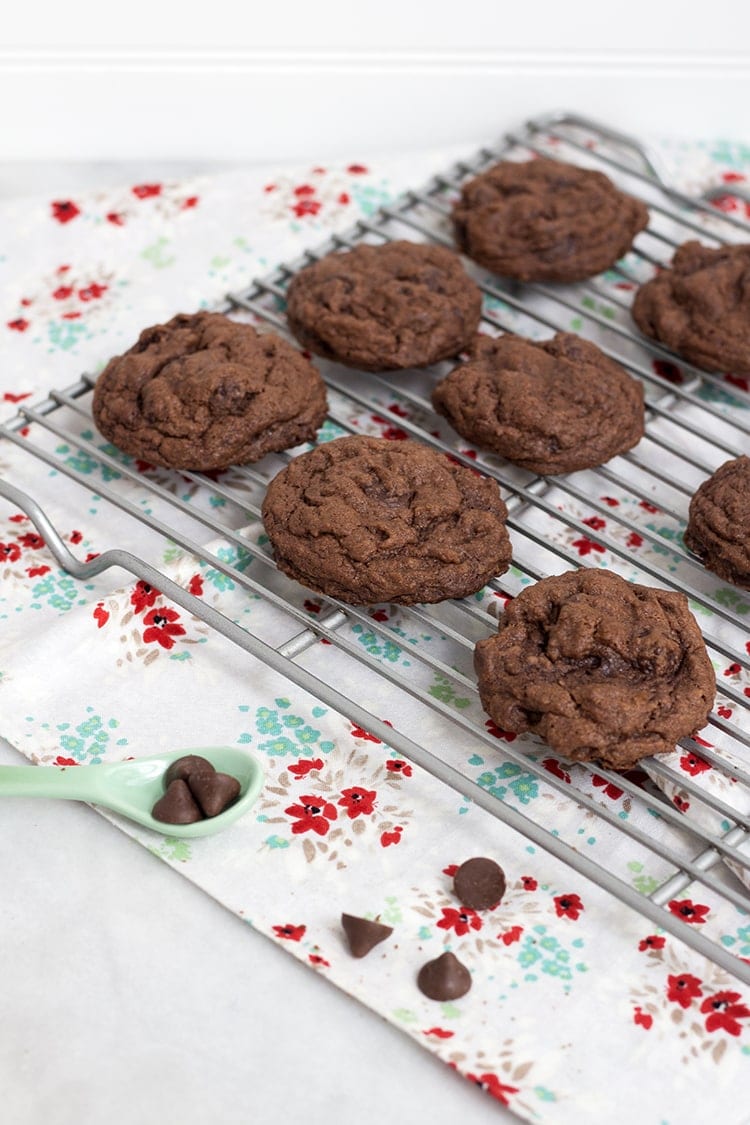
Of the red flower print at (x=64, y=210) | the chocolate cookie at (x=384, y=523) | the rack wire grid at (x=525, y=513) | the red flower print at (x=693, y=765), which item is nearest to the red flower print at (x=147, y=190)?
A: the red flower print at (x=64, y=210)

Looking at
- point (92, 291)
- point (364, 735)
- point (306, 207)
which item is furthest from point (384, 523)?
point (306, 207)

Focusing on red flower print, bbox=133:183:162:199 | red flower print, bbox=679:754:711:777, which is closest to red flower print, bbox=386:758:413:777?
red flower print, bbox=679:754:711:777

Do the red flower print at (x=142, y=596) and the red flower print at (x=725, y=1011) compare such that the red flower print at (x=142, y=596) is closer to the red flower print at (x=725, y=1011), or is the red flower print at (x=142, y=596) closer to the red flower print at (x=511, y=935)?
the red flower print at (x=511, y=935)

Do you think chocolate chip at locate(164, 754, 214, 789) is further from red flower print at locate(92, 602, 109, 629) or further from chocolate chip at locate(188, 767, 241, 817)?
red flower print at locate(92, 602, 109, 629)

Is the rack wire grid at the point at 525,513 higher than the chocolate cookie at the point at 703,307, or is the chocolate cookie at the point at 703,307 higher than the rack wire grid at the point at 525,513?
the chocolate cookie at the point at 703,307

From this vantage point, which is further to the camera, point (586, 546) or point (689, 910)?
point (586, 546)

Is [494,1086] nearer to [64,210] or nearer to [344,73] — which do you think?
[64,210]

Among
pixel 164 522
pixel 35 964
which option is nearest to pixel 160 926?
pixel 35 964
